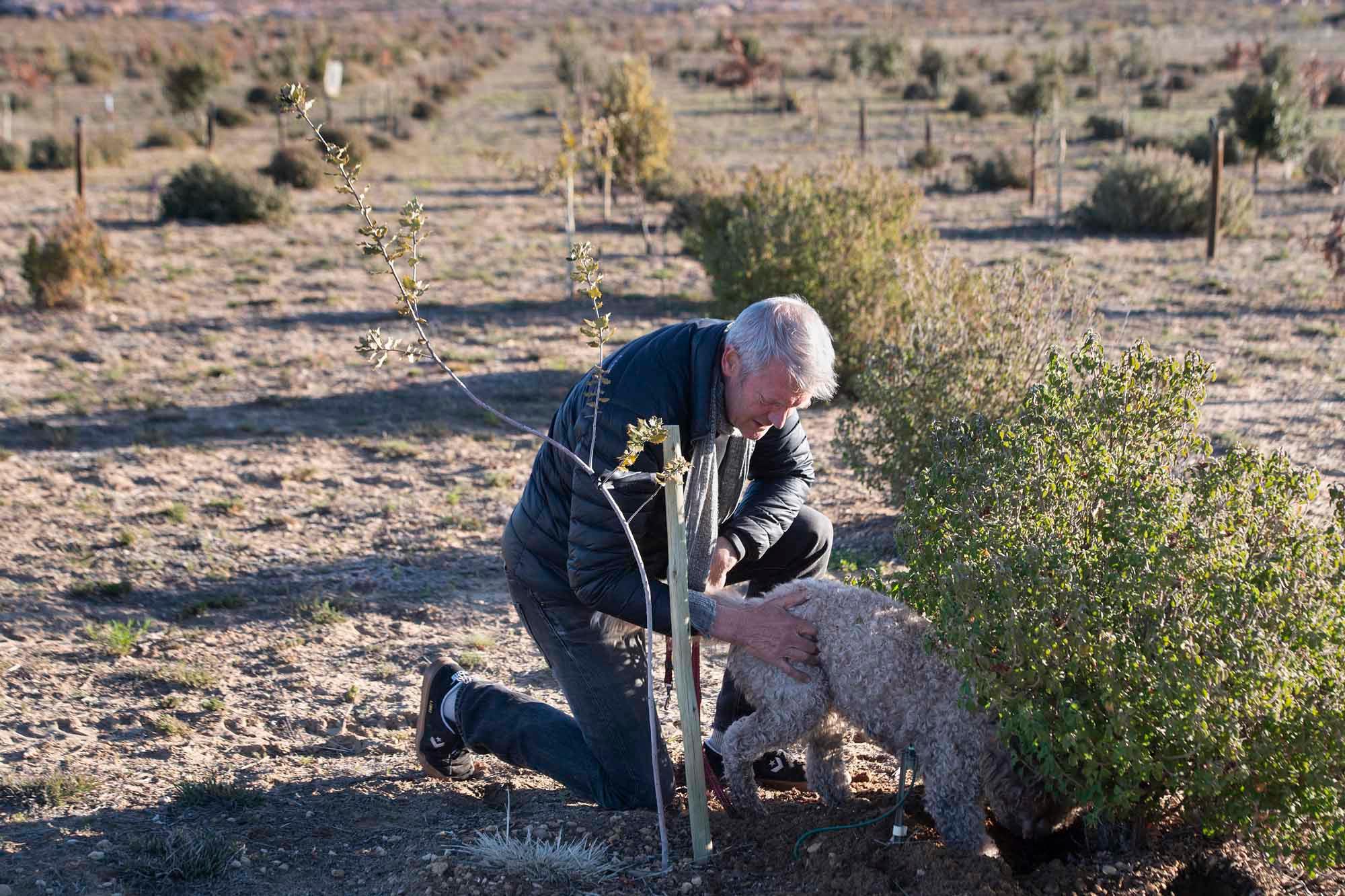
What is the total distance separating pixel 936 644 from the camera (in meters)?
3.32

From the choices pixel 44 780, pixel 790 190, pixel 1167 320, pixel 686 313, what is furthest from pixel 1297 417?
pixel 44 780

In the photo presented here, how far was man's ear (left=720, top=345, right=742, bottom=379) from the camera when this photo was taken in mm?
3516

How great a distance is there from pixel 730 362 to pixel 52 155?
22.5 meters

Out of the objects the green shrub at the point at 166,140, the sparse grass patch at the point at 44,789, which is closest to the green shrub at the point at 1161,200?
the sparse grass patch at the point at 44,789

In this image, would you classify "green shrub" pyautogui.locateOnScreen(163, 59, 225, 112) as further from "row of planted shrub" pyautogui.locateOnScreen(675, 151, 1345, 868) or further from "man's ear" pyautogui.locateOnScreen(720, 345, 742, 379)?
"row of planted shrub" pyautogui.locateOnScreen(675, 151, 1345, 868)

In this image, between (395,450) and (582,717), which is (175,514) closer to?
(395,450)

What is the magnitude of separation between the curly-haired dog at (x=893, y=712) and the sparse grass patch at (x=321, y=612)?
2.66 m

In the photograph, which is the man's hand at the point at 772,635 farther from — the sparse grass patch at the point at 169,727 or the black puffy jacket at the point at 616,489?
the sparse grass patch at the point at 169,727

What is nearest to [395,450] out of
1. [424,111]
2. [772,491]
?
[772,491]

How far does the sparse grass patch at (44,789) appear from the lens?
3994mm

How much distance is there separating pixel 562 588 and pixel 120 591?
3157mm

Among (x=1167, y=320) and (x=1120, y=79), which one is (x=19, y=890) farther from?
(x=1120, y=79)

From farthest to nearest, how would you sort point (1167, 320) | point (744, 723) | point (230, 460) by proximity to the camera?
point (1167, 320) → point (230, 460) → point (744, 723)

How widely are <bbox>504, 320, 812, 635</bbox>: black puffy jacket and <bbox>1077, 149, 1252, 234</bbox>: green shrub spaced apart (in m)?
13.1
